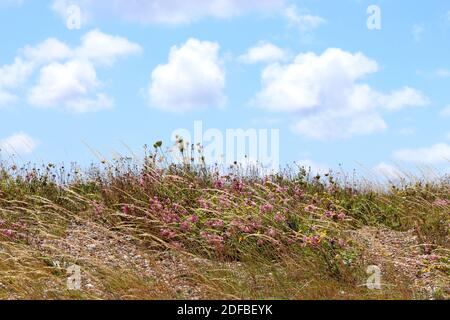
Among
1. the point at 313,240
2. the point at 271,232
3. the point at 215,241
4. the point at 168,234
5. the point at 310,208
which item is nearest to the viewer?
the point at 313,240

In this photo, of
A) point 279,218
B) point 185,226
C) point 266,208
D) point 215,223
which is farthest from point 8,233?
point 279,218

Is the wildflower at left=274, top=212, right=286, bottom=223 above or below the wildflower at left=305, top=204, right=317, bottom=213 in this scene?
below

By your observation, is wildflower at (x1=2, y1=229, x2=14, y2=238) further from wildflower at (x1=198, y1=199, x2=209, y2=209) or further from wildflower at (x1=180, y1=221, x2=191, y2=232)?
wildflower at (x1=198, y1=199, x2=209, y2=209)

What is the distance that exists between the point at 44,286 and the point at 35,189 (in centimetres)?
560

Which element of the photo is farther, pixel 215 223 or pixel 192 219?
pixel 192 219

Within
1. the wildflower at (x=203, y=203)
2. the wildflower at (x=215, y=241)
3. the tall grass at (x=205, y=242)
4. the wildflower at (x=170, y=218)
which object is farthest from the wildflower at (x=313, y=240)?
the wildflower at (x=170, y=218)

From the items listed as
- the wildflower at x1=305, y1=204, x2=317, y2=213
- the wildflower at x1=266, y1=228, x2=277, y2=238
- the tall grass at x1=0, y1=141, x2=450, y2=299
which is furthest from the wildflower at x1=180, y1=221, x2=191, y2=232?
the wildflower at x1=305, y1=204, x2=317, y2=213

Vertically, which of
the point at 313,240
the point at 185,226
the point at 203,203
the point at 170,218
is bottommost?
the point at 313,240

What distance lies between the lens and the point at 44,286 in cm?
650

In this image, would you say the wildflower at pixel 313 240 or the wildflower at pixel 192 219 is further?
the wildflower at pixel 192 219

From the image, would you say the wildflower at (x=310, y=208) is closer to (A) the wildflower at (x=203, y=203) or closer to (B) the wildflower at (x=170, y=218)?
(A) the wildflower at (x=203, y=203)

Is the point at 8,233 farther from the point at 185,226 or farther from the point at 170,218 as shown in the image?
the point at 185,226
